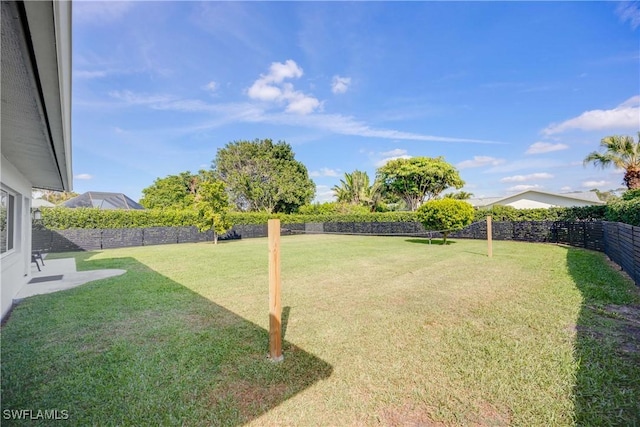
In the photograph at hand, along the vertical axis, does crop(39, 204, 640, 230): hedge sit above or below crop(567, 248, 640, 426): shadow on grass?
above

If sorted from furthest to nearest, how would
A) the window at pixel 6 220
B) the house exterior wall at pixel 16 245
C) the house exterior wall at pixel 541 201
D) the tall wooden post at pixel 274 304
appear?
the house exterior wall at pixel 541 201, the window at pixel 6 220, the house exterior wall at pixel 16 245, the tall wooden post at pixel 274 304

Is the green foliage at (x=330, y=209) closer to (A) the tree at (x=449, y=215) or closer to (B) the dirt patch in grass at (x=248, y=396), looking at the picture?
(A) the tree at (x=449, y=215)

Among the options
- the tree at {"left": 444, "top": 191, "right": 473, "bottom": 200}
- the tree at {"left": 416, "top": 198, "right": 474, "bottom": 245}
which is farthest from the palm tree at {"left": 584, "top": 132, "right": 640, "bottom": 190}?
the tree at {"left": 444, "top": 191, "right": 473, "bottom": 200}

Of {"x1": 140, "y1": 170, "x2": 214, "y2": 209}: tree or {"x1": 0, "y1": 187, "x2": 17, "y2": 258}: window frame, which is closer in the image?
{"x1": 0, "y1": 187, "x2": 17, "y2": 258}: window frame

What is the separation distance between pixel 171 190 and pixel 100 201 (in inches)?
463

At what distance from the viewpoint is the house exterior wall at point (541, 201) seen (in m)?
24.5

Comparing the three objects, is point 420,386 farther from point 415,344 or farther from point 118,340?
point 118,340

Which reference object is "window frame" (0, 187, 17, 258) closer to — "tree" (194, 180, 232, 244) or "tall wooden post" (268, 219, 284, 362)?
"tall wooden post" (268, 219, 284, 362)

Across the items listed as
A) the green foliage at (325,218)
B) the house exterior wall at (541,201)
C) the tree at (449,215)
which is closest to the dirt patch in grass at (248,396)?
the tree at (449,215)

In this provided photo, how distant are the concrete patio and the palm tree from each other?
21.6 meters

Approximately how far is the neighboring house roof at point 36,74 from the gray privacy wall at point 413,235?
9.34 metres

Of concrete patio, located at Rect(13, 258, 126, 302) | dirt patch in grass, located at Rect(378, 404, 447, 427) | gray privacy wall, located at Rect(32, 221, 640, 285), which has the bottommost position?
concrete patio, located at Rect(13, 258, 126, 302)

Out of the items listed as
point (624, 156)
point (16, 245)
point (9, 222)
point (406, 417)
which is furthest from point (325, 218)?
point (406, 417)

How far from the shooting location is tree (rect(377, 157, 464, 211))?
90.6 feet
